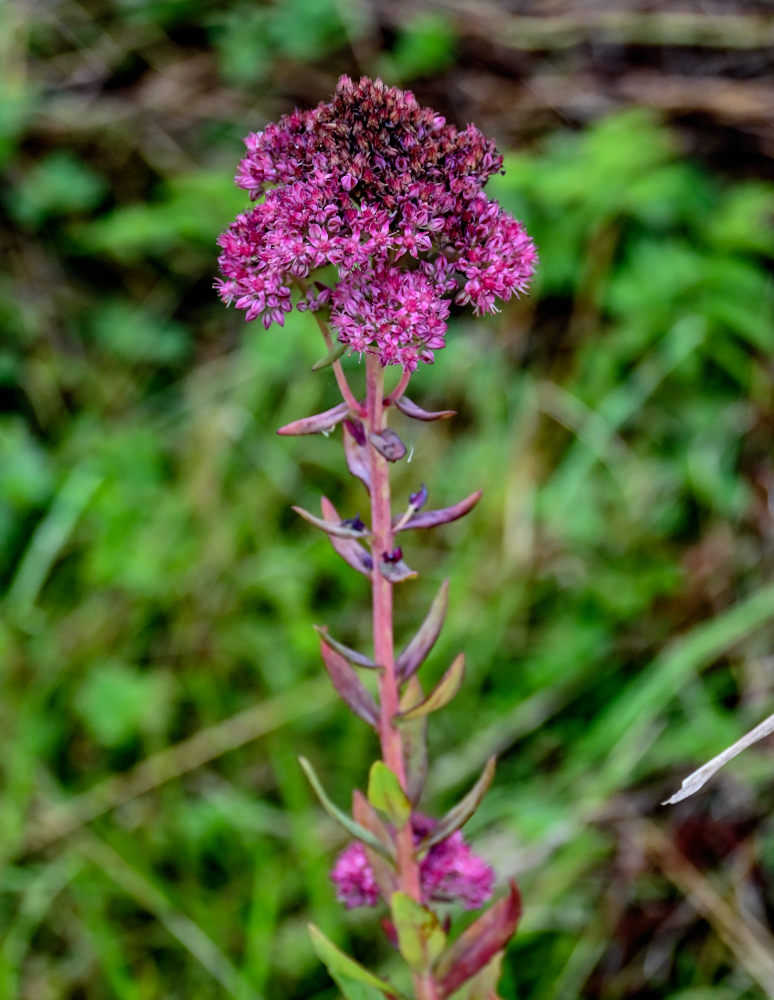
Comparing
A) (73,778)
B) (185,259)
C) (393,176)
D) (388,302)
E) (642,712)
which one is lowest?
(73,778)

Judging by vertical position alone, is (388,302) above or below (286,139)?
below

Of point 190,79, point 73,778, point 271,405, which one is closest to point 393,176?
point 73,778

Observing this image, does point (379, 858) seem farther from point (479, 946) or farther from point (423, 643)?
point (423, 643)

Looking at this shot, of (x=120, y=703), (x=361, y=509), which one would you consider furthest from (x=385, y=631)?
(x=361, y=509)

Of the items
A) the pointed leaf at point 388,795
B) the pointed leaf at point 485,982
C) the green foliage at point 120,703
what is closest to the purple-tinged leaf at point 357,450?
the pointed leaf at point 388,795

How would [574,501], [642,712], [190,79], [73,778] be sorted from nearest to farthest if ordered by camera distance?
[642,712]
[73,778]
[574,501]
[190,79]

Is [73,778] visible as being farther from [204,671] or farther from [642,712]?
[642,712]

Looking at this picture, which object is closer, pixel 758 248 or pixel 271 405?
pixel 758 248
